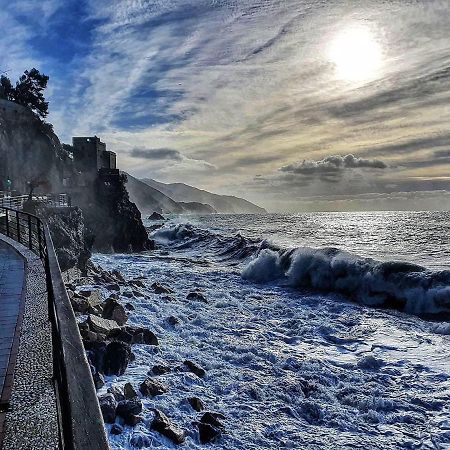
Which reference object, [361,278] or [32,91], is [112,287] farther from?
[32,91]

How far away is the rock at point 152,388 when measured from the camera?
7.41 metres

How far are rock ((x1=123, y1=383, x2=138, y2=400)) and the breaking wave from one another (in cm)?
1198

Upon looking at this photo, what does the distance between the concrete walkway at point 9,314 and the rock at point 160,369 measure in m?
3.23

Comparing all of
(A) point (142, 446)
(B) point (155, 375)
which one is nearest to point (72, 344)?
(A) point (142, 446)

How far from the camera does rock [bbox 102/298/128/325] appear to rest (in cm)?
1114

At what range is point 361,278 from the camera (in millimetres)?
18438

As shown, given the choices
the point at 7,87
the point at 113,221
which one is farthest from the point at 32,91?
the point at 113,221

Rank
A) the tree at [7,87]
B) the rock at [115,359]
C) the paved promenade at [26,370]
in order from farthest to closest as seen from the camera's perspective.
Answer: the tree at [7,87] → the rock at [115,359] → the paved promenade at [26,370]

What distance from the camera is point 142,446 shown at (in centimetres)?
593

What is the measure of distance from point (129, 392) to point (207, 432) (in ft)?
5.35

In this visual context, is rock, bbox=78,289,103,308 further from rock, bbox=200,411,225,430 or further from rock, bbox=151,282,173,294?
rock, bbox=200,411,225,430

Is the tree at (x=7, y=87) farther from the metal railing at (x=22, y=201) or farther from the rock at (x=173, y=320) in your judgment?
the rock at (x=173, y=320)

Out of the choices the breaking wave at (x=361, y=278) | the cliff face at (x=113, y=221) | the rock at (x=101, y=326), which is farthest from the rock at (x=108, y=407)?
the cliff face at (x=113, y=221)

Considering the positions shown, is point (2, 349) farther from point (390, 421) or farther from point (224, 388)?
point (390, 421)
